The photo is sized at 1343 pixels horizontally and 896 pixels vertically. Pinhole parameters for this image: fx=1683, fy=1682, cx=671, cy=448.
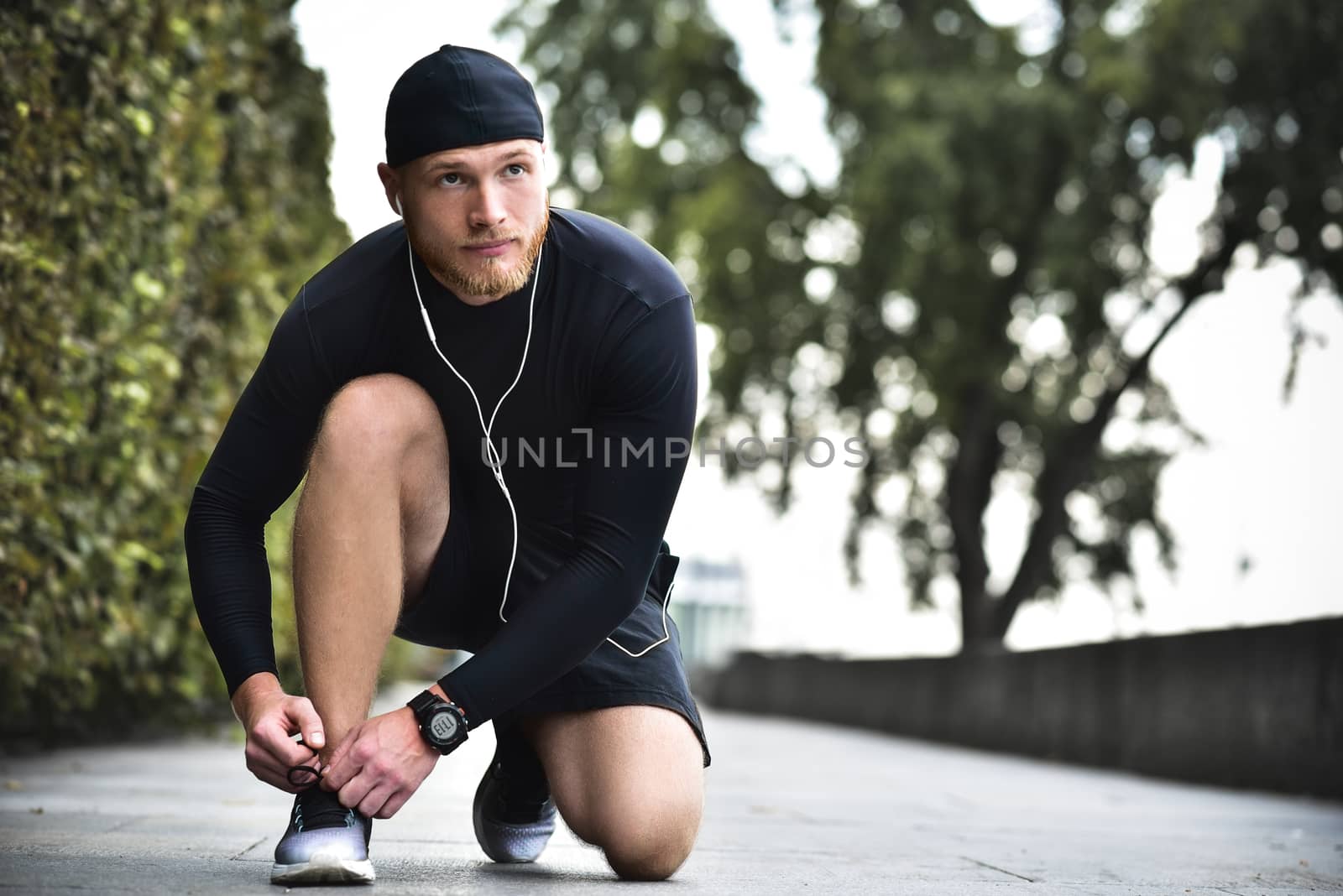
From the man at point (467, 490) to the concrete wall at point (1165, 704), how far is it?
17.1ft

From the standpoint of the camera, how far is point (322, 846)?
2.87 m

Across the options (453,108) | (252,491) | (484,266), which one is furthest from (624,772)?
(453,108)

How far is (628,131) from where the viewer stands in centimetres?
2097

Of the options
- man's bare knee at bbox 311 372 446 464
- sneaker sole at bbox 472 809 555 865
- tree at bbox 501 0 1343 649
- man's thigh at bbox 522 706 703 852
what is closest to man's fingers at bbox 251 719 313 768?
man's bare knee at bbox 311 372 446 464

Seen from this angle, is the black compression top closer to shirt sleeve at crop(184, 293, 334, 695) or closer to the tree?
shirt sleeve at crop(184, 293, 334, 695)

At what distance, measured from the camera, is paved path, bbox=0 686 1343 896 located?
3260 mm

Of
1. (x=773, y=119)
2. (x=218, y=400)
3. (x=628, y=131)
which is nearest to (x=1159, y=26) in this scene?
(x=773, y=119)

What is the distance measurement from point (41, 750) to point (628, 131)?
15.4 meters

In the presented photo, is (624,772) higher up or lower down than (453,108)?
lower down

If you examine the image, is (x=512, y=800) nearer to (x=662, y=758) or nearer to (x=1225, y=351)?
(x=662, y=758)

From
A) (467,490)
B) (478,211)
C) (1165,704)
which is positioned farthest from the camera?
(1165,704)

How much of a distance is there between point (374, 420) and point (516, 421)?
30cm

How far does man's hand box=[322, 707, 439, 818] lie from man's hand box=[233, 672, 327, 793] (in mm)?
56

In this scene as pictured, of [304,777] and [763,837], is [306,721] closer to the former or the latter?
[304,777]
